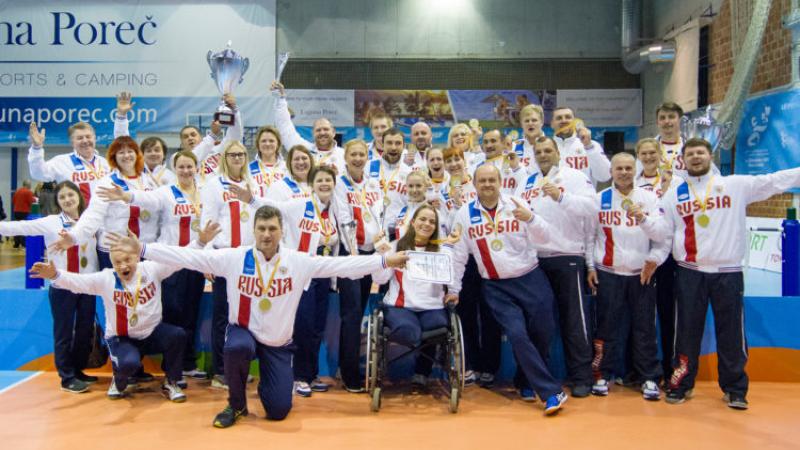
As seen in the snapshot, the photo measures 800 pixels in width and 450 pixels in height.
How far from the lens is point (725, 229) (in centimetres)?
407

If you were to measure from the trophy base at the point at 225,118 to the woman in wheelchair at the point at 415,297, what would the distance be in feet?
6.45

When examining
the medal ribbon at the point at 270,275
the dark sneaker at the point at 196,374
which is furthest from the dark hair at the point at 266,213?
the dark sneaker at the point at 196,374

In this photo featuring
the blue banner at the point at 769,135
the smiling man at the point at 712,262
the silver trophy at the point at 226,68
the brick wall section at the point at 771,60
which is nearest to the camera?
the smiling man at the point at 712,262

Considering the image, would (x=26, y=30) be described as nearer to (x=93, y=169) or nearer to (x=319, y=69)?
(x=319, y=69)

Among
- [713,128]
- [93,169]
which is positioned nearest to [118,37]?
[93,169]

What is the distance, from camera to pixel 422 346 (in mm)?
4008

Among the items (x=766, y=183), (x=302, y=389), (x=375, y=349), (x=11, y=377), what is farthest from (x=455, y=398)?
(x=11, y=377)

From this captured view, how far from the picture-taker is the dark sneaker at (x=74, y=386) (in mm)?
4289

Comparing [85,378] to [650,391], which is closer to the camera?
[650,391]

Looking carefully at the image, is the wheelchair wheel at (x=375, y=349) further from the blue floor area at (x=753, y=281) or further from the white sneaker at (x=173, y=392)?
the blue floor area at (x=753, y=281)

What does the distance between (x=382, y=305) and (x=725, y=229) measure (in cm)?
224

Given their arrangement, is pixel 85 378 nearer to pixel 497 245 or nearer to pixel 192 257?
pixel 192 257

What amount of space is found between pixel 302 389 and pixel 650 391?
7.54ft

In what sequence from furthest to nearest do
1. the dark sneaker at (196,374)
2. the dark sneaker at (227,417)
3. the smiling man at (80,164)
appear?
1. the smiling man at (80,164)
2. the dark sneaker at (196,374)
3. the dark sneaker at (227,417)
